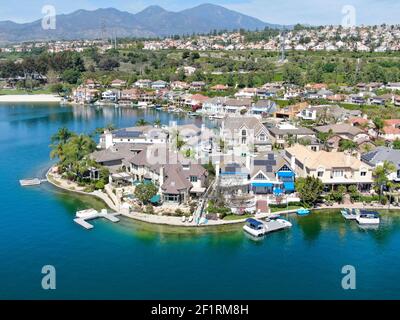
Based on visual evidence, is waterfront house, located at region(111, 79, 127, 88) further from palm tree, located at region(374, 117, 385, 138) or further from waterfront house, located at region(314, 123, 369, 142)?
palm tree, located at region(374, 117, 385, 138)

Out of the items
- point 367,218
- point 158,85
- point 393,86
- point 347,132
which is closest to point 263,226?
point 367,218

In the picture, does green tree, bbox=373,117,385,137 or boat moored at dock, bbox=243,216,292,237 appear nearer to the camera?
boat moored at dock, bbox=243,216,292,237

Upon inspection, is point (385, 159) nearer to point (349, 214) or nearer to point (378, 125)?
point (349, 214)

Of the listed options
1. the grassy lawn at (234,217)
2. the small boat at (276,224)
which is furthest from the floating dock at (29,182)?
the small boat at (276,224)

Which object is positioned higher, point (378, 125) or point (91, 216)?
point (378, 125)

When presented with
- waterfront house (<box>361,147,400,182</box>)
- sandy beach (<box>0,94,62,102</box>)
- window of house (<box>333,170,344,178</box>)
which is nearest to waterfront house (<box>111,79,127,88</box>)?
sandy beach (<box>0,94,62,102</box>)
